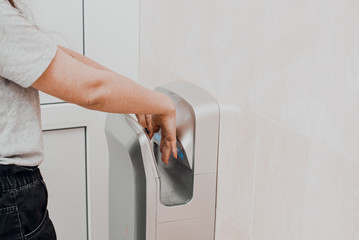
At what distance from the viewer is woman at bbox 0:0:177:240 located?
2.73 ft

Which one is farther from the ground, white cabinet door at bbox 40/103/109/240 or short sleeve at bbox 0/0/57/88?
short sleeve at bbox 0/0/57/88

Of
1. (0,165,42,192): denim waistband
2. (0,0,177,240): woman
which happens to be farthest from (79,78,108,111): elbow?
(0,165,42,192): denim waistband

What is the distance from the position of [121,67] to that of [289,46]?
2.55ft

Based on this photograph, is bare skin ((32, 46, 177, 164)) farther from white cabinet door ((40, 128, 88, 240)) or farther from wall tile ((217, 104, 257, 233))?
white cabinet door ((40, 128, 88, 240))

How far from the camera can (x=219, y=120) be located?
3.85ft

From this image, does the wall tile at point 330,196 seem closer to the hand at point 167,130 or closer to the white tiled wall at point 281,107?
the white tiled wall at point 281,107

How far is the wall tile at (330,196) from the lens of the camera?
32.7 inches

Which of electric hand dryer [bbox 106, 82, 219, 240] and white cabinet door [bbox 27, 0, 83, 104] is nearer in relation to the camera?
A: electric hand dryer [bbox 106, 82, 219, 240]

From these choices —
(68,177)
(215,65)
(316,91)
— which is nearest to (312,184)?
(316,91)

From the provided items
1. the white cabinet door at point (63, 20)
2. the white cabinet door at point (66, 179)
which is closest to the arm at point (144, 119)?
the white cabinet door at point (63, 20)

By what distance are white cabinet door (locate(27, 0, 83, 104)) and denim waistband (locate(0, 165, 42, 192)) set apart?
0.62 m

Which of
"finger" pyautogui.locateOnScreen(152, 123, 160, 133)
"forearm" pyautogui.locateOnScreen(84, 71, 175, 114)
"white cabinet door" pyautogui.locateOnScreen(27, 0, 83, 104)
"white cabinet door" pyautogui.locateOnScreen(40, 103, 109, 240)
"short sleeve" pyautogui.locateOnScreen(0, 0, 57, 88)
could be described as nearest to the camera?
"short sleeve" pyautogui.locateOnScreen(0, 0, 57, 88)

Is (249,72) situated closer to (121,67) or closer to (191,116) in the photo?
(191,116)

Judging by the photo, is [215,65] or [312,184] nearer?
[312,184]
